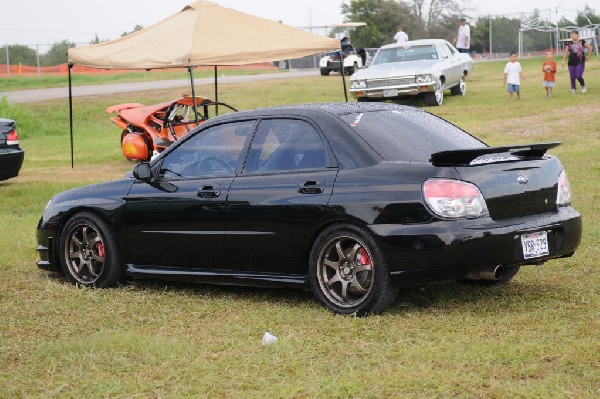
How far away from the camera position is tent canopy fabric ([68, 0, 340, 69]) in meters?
17.3

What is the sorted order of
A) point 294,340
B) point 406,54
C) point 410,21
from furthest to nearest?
point 410,21
point 406,54
point 294,340

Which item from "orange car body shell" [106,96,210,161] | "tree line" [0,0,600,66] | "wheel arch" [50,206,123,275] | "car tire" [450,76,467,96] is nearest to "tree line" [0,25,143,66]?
"tree line" [0,0,600,66]

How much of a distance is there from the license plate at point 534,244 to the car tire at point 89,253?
3077 millimetres

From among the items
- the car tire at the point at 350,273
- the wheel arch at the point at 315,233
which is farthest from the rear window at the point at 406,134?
the car tire at the point at 350,273

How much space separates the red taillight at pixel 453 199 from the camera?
675cm

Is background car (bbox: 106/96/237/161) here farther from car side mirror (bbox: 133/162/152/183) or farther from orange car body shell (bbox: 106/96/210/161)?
car side mirror (bbox: 133/162/152/183)

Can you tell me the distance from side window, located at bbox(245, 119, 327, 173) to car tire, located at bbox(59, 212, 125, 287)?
136 cm

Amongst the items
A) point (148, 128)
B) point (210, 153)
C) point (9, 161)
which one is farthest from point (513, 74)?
point (210, 153)

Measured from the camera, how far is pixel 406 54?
27.8 m

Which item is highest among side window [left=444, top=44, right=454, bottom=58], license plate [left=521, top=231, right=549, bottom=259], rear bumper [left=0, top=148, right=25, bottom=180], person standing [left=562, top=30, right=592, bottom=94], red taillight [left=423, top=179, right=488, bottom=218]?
side window [left=444, top=44, right=454, bottom=58]

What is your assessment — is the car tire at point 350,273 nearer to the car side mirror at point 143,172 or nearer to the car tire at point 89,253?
the car side mirror at point 143,172

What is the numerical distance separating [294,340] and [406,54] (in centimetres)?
2201

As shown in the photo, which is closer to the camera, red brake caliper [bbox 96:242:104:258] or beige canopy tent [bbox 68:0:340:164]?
red brake caliper [bbox 96:242:104:258]

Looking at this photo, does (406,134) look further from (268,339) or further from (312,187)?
(268,339)
